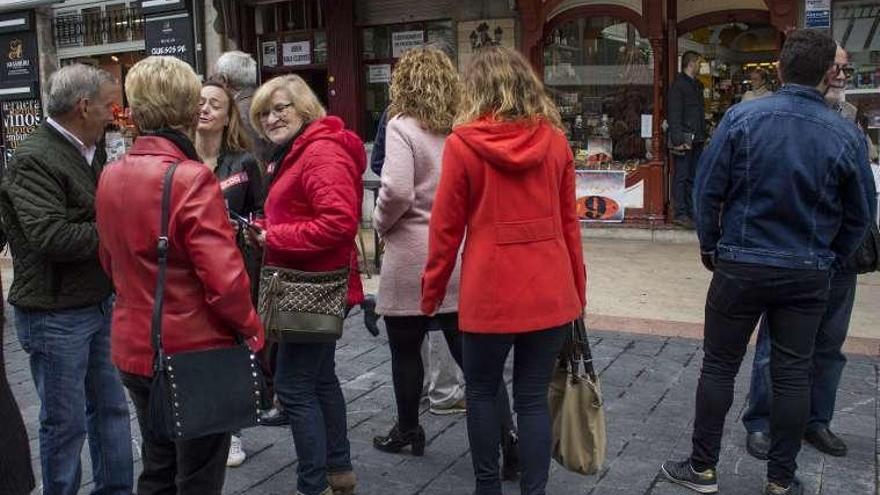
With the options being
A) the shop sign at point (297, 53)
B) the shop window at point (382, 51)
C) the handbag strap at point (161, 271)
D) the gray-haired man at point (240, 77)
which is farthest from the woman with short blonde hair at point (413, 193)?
the shop sign at point (297, 53)

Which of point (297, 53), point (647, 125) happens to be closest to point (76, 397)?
point (647, 125)

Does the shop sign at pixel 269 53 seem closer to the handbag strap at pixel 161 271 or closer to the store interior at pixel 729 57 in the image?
the store interior at pixel 729 57

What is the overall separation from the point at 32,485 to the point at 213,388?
0.70 m

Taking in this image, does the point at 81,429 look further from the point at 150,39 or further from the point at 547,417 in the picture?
the point at 150,39

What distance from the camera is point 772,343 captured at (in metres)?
3.68

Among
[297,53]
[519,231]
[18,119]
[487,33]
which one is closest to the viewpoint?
[519,231]

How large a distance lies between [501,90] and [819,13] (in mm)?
6998

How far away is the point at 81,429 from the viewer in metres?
3.38

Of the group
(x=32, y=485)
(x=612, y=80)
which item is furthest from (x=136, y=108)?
(x=612, y=80)

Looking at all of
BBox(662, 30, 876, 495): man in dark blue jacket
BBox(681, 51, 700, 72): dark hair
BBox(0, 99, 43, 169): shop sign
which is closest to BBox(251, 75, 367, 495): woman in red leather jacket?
BBox(662, 30, 876, 495): man in dark blue jacket

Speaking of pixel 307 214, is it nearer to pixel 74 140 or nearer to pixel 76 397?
pixel 74 140

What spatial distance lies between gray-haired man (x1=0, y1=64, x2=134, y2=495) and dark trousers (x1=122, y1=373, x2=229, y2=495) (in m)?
0.47

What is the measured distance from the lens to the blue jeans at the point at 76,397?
3.27 metres

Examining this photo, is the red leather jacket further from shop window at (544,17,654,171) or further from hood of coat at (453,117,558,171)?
shop window at (544,17,654,171)
